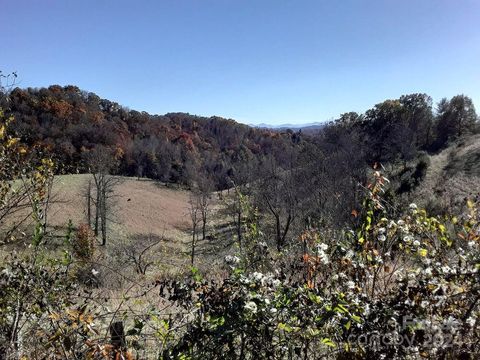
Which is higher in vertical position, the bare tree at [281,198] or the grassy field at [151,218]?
the bare tree at [281,198]

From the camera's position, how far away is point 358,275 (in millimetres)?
2877

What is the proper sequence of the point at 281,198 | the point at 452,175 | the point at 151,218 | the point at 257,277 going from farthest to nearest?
the point at 151,218 → the point at 452,175 → the point at 281,198 → the point at 257,277

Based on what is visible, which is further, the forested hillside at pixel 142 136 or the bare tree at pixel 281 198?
the forested hillside at pixel 142 136

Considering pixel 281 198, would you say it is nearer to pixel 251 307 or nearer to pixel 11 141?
pixel 11 141

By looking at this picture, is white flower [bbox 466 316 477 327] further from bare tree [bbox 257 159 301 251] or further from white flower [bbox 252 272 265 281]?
bare tree [bbox 257 159 301 251]

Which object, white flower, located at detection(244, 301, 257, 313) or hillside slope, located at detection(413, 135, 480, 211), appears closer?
white flower, located at detection(244, 301, 257, 313)

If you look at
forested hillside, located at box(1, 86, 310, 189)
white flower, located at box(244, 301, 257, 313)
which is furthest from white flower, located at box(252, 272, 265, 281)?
forested hillside, located at box(1, 86, 310, 189)

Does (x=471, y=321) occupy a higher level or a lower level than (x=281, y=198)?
higher

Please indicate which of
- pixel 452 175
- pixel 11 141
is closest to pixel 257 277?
pixel 11 141

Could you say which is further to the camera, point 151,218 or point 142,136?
point 142,136

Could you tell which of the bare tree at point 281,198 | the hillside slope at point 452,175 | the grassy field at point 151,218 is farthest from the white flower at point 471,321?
the grassy field at point 151,218

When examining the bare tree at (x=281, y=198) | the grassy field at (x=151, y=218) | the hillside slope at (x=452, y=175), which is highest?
the hillside slope at (x=452, y=175)

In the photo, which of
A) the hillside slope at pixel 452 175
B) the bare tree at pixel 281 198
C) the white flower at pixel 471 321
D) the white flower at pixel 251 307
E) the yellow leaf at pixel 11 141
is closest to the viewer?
the white flower at pixel 471 321

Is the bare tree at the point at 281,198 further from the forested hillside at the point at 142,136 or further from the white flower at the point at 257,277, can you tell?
the forested hillside at the point at 142,136
